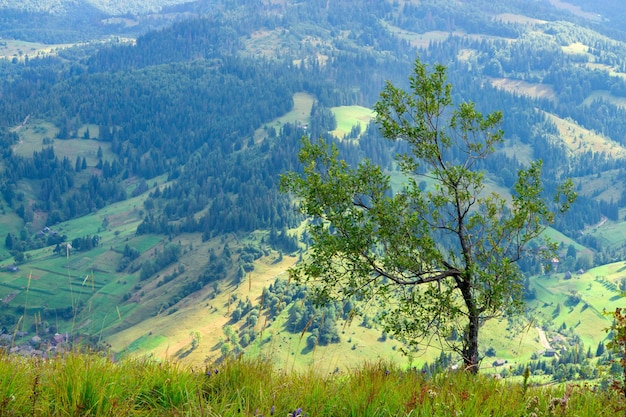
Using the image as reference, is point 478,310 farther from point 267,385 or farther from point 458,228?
point 267,385

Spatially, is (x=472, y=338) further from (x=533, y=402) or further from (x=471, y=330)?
(x=533, y=402)

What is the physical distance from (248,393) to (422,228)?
13.0 metres

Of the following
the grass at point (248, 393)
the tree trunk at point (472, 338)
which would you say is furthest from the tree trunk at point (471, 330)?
the grass at point (248, 393)

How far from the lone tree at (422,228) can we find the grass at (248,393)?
967cm

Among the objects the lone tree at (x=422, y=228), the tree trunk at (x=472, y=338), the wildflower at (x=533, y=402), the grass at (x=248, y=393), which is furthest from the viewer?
the lone tree at (x=422, y=228)

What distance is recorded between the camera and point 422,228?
21.9 m

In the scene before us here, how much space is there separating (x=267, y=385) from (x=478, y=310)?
11705mm

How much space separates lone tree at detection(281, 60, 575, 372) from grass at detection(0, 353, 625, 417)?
Answer: 967cm

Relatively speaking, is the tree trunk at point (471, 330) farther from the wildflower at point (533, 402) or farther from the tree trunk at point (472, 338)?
the wildflower at point (533, 402)

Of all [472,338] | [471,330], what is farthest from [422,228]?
[472,338]

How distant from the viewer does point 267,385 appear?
34.0 ft

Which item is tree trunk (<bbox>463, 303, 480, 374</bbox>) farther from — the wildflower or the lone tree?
the wildflower

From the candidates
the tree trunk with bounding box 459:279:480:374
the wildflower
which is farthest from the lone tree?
the wildflower

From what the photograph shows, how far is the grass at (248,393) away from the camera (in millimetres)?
8914
